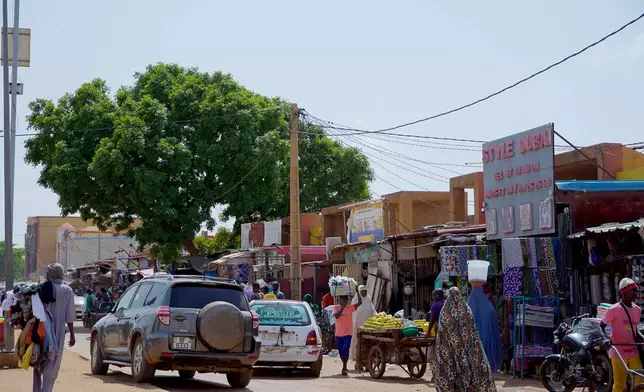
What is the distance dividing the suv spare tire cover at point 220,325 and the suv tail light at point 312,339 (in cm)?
360

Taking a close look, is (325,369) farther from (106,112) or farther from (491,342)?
(106,112)

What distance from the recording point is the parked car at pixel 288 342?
58.4ft

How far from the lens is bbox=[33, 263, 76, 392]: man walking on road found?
1122 cm

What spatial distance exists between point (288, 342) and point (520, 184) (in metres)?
5.91

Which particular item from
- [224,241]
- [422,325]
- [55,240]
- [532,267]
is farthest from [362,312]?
[55,240]

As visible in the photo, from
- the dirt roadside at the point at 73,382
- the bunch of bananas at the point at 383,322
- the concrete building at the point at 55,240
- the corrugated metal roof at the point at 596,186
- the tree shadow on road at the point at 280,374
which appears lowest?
the tree shadow on road at the point at 280,374

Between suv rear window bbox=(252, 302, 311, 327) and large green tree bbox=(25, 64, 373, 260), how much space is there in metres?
23.2

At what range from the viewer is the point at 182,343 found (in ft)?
46.9

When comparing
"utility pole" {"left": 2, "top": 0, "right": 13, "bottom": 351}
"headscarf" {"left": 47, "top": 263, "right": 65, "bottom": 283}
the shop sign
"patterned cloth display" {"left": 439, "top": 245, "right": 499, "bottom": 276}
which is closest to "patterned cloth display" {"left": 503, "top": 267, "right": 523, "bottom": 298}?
"patterned cloth display" {"left": 439, "top": 245, "right": 499, "bottom": 276}

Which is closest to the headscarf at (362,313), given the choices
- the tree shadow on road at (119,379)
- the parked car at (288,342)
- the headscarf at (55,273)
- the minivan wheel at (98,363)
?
the parked car at (288,342)

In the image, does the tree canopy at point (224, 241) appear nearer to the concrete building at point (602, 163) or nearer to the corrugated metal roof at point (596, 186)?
the concrete building at point (602, 163)

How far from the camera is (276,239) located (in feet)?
134

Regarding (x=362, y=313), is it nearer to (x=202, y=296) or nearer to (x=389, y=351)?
(x=389, y=351)

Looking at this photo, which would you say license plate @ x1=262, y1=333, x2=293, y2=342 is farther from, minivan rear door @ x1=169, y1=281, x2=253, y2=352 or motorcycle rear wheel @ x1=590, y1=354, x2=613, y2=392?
motorcycle rear wheel @ x1=590, y1=354, x2=613, y2=392
